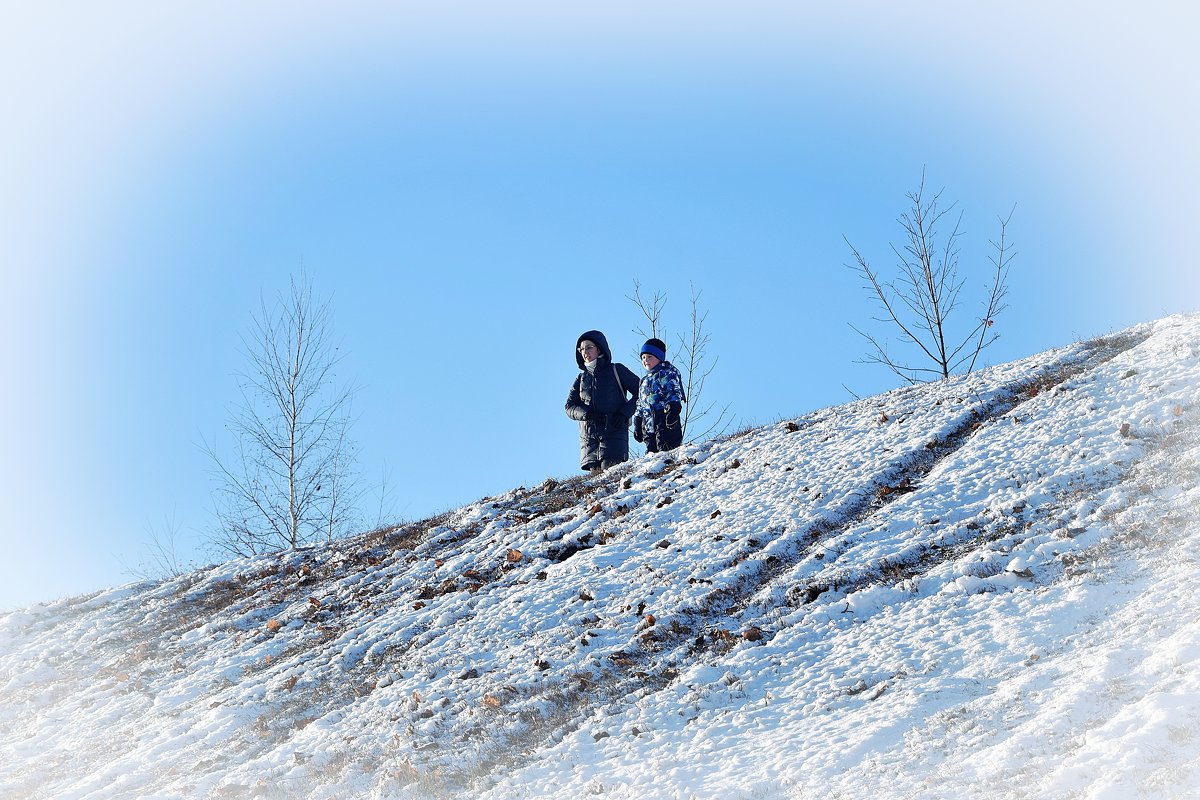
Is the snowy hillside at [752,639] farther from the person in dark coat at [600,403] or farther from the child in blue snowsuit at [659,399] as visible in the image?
the person in dark coat at [600,403]

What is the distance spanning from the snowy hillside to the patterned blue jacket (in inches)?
30.2

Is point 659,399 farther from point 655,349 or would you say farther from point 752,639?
point 752,639

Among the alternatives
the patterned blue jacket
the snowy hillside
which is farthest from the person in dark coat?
the snowy hillside

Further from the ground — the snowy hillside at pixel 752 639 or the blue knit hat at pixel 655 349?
the blue knit hat at pixel 655 349

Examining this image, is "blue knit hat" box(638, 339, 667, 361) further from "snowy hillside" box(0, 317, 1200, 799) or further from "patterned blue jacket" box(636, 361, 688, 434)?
"snowy hillside" box(0, 317, 1200, 799)

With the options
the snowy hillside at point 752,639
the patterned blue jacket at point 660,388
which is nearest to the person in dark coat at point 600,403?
the patterned blue jacket at point 660,388

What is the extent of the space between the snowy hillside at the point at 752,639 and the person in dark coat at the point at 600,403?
0.94 m

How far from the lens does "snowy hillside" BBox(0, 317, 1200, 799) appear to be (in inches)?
165

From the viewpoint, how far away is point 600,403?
35.4 ft

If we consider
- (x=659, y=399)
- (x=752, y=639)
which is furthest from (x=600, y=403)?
(x=752, y=639)

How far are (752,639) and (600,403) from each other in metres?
5.39

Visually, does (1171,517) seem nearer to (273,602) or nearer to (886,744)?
(886,744)

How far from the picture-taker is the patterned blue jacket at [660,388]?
10.7 m

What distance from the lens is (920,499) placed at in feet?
23.5
